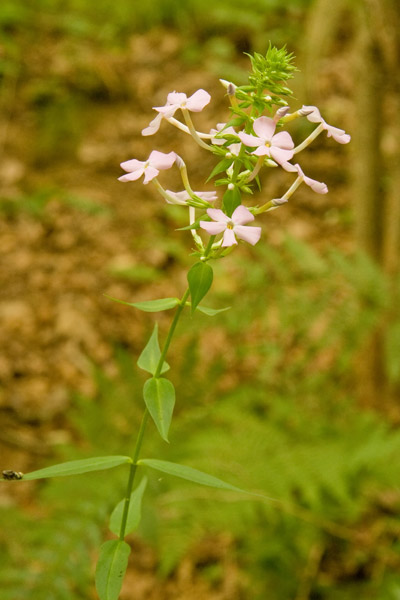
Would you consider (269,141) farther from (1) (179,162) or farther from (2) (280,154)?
(1) (179,162)

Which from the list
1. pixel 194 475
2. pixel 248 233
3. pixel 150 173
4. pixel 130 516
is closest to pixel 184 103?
pixel 150 173

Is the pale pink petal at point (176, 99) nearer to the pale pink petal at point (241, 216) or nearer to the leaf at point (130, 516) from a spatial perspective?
the pale pink petal at point (241, 216)

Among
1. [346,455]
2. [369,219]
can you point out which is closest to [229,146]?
[346,455]

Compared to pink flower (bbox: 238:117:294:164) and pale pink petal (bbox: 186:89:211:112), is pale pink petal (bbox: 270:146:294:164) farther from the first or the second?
pale pink petal (bbox: 186:89:211:112)

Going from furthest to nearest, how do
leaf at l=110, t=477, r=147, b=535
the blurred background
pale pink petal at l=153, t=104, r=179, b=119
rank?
the blurred background < leaf at l=110, t=477, r=147, b=535 < pale pink petal at l=153, t=104, r=179, b=119

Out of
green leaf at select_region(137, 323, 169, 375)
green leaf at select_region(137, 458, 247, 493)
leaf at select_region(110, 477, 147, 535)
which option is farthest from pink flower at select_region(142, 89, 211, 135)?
leaf at select_region(110, 477, 147, 535)

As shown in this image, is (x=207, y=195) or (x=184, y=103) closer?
(x=184, y=103)
